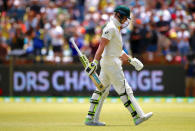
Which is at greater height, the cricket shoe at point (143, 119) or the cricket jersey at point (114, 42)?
the cricket jersey at point (114, 42)

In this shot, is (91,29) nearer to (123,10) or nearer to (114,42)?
(114,42)

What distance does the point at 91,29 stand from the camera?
24.7 meters

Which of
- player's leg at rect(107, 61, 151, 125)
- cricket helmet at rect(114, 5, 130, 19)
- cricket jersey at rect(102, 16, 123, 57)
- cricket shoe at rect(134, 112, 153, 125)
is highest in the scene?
cricket helmet at rect(114, 5, 130, 19)

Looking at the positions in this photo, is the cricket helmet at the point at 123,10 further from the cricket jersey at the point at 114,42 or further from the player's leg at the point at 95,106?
the player's leg at the point at 95,106

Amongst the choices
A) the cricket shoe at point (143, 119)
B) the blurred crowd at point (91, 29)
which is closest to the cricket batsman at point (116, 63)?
the cricket shoe at point (143, 119)

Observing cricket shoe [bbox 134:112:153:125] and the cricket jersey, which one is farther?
the cricket jersey

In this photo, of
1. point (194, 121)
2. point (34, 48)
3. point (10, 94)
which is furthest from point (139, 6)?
point (194, 121)

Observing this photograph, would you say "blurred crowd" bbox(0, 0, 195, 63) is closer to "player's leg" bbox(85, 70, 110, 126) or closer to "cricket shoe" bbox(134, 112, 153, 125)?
"player's leg" bbox(85, 70, 110, 126)

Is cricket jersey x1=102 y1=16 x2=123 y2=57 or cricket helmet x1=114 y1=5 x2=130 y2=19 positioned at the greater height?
cricket helmet x1=114 y1=5 x2=130 y2=19

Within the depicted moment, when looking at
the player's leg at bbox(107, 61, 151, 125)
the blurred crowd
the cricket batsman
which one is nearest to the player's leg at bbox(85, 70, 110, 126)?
the cricket batsman

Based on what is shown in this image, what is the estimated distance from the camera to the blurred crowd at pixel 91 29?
75.8ft

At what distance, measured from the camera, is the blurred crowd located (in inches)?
910

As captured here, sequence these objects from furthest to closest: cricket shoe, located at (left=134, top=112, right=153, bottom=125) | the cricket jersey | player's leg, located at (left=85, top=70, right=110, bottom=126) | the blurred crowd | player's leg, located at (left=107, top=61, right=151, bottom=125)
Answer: the blurred crowd → player's leg, located at (left=85, top=70, right=110, bottom=126) → the cricket jersey → player's leg, located at (left=107, top=61, right=151, bottom=125) → cricket shoe, located at (left=134, top=112, right=153, bottom=125)

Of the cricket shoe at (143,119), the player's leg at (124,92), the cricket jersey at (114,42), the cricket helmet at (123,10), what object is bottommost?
the cricket shoe at (143,119)
